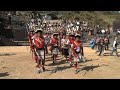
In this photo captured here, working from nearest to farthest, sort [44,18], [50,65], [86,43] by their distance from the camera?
[50,65]
[86,43]
[44,18]

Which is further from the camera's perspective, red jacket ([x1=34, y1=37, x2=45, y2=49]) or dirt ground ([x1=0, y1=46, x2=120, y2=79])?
red jacket ([x1=34, y1=37, x2=45, y2=49])

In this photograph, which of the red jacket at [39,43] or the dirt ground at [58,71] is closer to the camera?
the dirt ground at [58,71]

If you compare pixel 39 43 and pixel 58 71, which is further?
pixel 58 71

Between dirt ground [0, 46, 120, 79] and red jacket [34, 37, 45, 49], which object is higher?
red jacket [34, 37, 45, 49]

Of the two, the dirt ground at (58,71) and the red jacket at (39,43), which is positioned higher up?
the red jacket at (39,43)

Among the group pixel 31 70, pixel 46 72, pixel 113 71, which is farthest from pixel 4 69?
pixel 113 71

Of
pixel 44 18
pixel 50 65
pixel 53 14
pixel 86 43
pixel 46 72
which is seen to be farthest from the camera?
pixel 53 14

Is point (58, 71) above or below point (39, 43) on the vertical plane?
below
